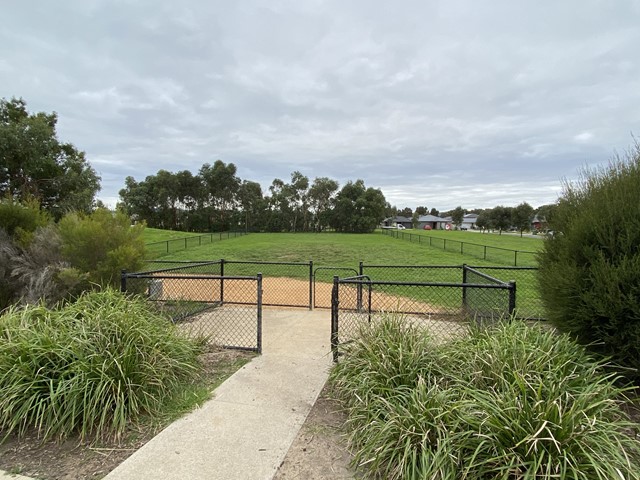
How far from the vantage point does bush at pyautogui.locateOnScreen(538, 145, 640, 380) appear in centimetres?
277

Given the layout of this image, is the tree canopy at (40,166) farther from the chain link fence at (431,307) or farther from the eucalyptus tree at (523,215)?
the eucalyptus tree at (523,215)

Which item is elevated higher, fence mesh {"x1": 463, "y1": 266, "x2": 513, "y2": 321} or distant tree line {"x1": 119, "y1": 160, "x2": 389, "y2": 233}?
distant tree line {"x1": 119, "y1": 160, "x2": 389, "y2": 233}

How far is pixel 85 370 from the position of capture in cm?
303

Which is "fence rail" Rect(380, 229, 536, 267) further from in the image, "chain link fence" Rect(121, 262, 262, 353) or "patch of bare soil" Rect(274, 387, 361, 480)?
"chain link fence" Rect(121, 262, 262, 353)

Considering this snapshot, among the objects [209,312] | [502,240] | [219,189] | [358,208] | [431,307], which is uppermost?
[219,189]

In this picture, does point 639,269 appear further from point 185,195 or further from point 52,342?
point 185,195

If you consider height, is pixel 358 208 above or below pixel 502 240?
above

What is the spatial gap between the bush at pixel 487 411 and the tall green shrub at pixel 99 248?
16.0 ft

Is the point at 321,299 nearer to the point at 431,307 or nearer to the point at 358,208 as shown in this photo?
the point at 431,307

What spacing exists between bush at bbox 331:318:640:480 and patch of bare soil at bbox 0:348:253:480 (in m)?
1.70

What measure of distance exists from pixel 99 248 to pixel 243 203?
190 feet

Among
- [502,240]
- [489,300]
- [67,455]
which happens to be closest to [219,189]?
[502,240]

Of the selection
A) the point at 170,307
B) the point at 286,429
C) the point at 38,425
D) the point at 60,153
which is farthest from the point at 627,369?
the point at 60,153

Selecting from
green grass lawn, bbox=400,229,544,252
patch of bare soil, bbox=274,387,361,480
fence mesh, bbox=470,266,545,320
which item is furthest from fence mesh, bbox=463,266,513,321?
green grass lawn, bbox=400,229,544,252
